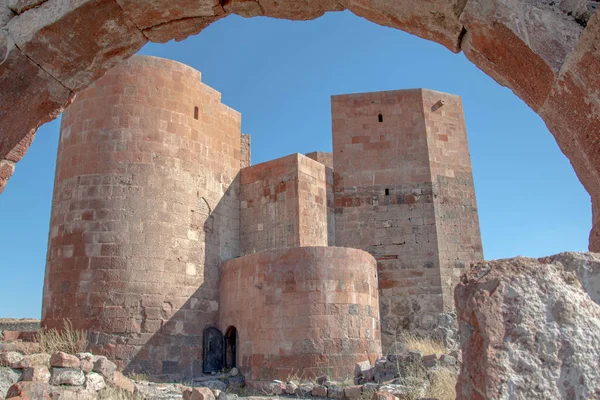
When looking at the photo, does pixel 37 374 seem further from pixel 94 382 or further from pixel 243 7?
pixel 243 7

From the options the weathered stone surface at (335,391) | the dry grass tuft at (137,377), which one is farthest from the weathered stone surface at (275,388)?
the dry grass tuft at (137,377)

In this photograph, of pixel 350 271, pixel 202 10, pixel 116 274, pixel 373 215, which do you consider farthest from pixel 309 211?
pixel 202 10

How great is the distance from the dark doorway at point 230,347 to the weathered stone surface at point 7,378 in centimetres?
449

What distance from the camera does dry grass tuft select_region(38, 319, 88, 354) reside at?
31.9ft

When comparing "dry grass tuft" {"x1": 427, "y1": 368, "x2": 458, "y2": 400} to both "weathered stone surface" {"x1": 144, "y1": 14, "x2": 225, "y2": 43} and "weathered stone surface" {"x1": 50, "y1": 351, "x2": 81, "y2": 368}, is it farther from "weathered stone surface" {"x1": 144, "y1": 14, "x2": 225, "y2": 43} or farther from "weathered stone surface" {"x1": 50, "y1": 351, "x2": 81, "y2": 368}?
"weathered stone surface" {"x1": 144, "y1": 14, "x2": 225, "y2": 43}

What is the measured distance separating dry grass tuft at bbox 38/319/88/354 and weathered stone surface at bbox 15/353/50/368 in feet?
4.77

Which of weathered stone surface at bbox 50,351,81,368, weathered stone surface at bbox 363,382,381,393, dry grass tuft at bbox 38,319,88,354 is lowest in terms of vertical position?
weathered stone surface at bbox 363,382,381,393

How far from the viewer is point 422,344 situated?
37.3ft

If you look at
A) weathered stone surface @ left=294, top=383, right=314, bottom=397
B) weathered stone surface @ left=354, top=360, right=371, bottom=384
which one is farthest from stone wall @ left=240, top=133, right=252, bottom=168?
weathered stone surface @ left=294, top=383, right=314, bottom=397

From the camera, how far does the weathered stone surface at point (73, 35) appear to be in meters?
3.56

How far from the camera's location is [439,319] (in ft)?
41.1

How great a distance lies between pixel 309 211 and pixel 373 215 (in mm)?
1881

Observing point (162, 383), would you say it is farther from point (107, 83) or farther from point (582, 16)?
point (582, 16)

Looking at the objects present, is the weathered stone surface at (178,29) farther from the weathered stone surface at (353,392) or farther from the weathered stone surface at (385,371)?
the weathered stone surface at (385,371)
